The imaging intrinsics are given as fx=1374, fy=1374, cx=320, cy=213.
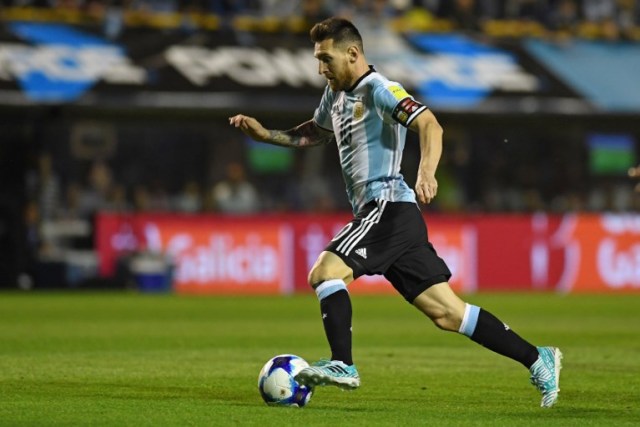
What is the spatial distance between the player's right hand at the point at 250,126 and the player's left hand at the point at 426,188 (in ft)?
4.50

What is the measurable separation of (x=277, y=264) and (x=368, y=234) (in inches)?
584

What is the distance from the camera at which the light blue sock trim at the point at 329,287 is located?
7.51 metres

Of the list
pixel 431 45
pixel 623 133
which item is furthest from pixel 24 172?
pixel 623 133

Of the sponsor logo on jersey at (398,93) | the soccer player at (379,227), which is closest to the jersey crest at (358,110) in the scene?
the soccer player at (379,227)

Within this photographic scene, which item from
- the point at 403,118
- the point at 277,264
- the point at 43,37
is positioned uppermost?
the point at 43,37

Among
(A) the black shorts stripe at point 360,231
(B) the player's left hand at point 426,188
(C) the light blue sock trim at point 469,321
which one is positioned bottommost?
(C) the light blue sock trim at point 469,321

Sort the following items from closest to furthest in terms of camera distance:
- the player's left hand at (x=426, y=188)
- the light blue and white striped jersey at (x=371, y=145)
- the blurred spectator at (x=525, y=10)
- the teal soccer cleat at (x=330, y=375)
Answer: the player's left hand at (x=426, y=188), the teal soccer cleat at (x=330, y=375), the light blue and white striped jersey at (x=371, y=145), the blurred spectator at (x=525, y=10)

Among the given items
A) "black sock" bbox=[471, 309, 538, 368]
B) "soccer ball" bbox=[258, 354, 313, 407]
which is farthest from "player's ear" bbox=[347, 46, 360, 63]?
"soccer ball" bbox=[258, 354, 313, 407]

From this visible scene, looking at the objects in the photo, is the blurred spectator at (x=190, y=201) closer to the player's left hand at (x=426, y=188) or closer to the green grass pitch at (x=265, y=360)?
the green grass pitch at (x=265, y=360)

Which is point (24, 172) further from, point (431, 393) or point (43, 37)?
point (431, 393)

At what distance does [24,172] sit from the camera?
76.3ft

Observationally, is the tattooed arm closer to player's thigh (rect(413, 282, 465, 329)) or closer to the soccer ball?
player's thigh (rect(413, 282, 465, 329))

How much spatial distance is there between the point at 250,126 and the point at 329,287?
121 centimetres

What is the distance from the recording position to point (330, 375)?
7219 millimetres
